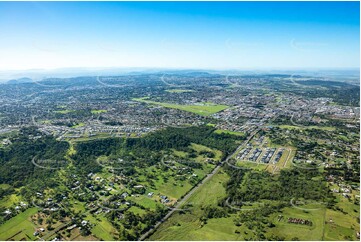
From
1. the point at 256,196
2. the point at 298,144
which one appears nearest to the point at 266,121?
the point at 298,144

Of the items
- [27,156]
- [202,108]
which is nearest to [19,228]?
[27,156]

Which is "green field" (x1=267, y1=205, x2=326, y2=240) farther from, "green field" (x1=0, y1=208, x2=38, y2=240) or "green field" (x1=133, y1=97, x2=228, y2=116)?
"green field" (x1=133, y1=97, x2=228, y2=116)

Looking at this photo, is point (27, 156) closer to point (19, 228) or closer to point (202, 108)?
point (19, 228)

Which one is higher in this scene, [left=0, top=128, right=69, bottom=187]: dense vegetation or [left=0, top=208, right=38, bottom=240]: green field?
[left=0, top=128, right=69, bottom=187]: dense vegetation

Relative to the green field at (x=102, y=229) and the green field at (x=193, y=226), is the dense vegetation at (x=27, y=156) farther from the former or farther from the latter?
the green field at (x=193, y=226)

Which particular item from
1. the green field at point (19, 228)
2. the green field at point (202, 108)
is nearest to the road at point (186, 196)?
the green field at point (19, 228)

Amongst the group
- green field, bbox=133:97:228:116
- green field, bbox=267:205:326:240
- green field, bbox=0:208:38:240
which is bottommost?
green field, bbox=0:208:38:240

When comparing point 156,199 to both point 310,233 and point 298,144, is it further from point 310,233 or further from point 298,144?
point 298,144

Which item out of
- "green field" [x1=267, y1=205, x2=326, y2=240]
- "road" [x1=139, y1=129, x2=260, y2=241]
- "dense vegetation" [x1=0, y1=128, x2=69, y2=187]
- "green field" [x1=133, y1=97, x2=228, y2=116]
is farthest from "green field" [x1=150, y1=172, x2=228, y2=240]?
"green field" [x1=133, y1=97, x2=228, y2=116]
